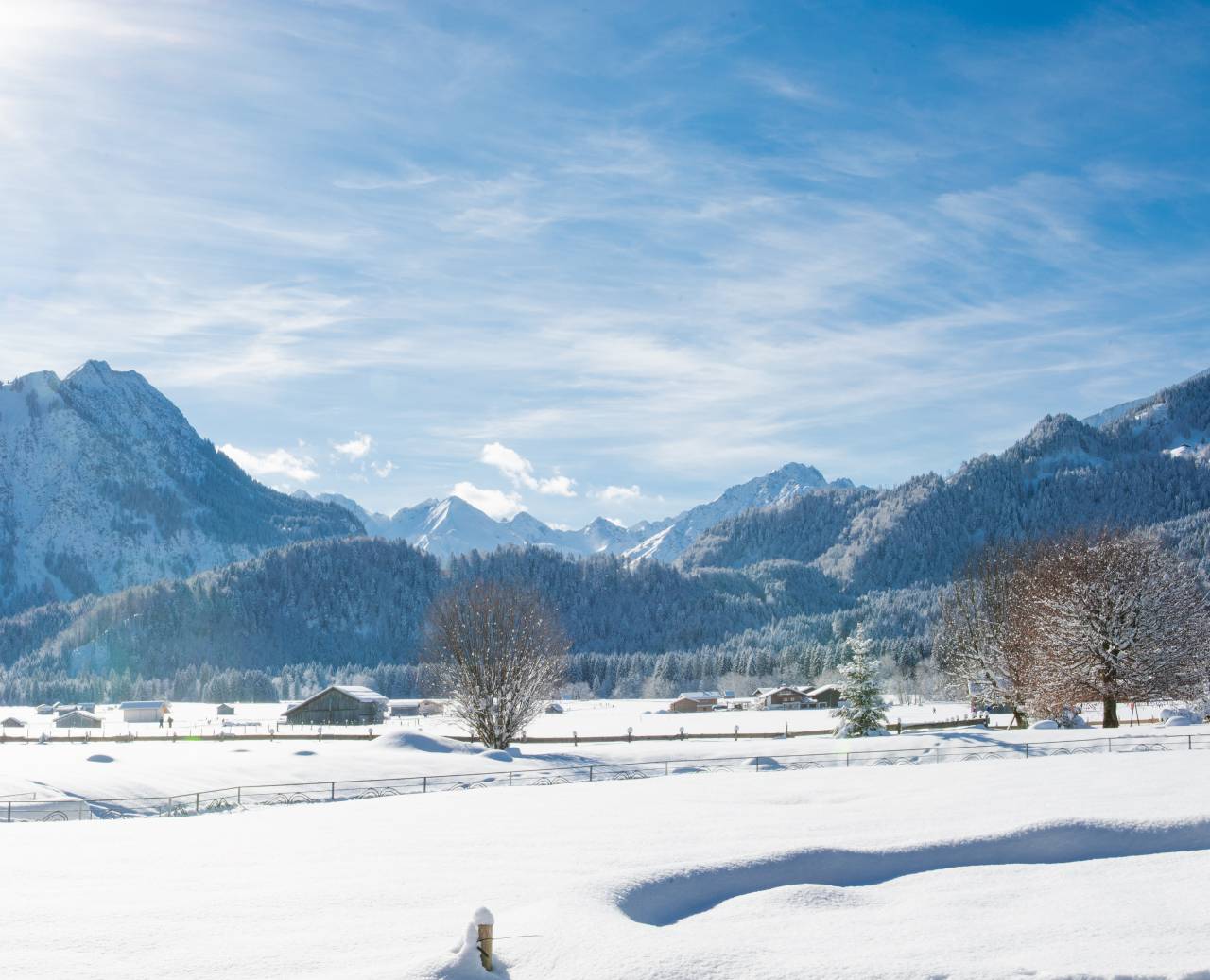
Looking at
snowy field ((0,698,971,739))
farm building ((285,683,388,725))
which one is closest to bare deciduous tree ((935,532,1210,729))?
snowy field ((0,698,971,739))

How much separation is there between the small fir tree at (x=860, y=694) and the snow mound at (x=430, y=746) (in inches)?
756

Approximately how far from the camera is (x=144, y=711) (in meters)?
129

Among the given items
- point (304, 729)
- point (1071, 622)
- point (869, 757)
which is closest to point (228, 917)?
point (869, 757)

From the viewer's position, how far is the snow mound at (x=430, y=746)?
163ft

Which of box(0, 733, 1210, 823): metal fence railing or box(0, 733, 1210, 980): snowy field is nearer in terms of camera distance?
box(0, 733, 1210, 980): snowy field

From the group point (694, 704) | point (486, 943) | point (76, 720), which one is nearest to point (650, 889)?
point (486, 943)

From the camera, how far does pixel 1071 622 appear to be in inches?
2045

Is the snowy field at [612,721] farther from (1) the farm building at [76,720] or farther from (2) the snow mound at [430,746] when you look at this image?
(2) the snow mound at [430,746]

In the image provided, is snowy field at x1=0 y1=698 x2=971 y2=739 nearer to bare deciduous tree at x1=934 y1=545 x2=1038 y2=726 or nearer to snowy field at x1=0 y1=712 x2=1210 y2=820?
snowy field at x1=0 y1=712 x2=1210 y2=820

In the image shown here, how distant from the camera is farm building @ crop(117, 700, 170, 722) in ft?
419

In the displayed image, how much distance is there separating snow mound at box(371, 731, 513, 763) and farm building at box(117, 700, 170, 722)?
8754cm

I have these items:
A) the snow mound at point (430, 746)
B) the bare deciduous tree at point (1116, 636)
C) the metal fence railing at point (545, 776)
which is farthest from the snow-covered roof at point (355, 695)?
the bare deciduous tree at point (1116, 636)

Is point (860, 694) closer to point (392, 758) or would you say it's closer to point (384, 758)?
point (392, 758)

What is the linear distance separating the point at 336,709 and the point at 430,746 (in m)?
60.4
